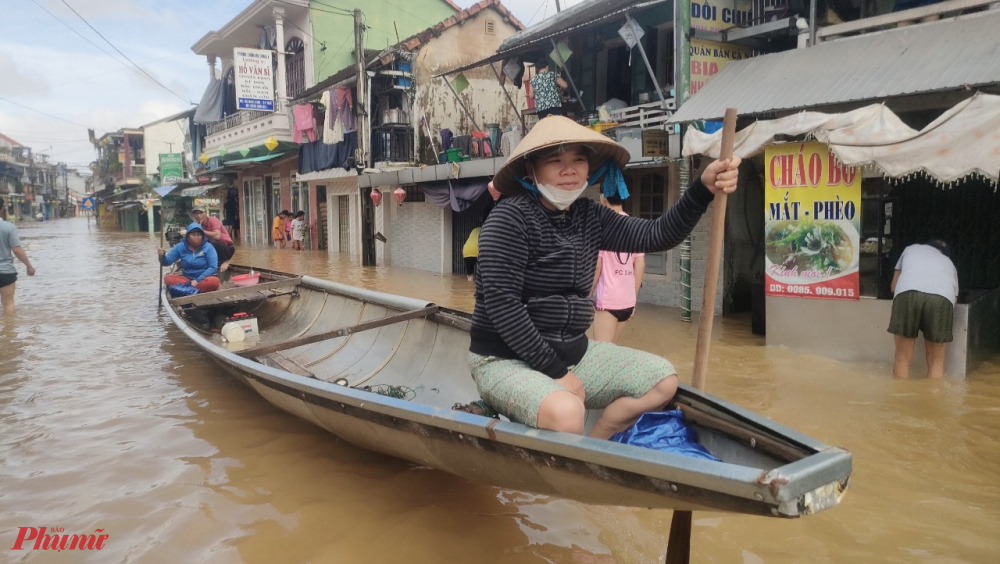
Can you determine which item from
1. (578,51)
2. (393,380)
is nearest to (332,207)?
(578,51)

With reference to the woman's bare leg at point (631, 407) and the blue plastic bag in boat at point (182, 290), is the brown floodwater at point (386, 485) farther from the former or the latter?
the blue plastic bag in boat at point (182, 290)

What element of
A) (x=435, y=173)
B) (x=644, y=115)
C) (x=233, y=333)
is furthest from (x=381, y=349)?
(x=435, y=173)

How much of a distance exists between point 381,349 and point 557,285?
3.20 meters

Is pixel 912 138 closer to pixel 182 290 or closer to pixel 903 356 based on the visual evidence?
pixel 903 356

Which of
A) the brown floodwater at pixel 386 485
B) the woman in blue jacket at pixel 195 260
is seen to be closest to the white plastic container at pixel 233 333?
the brown floodwater at pixel 386 485

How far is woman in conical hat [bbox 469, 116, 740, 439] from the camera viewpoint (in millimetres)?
2379

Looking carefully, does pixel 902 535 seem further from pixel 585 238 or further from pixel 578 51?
pixel 578 51

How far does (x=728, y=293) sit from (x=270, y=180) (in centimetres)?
2150

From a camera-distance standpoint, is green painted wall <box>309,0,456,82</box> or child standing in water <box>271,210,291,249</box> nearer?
green painted wall <box>309,0,456,82</box>

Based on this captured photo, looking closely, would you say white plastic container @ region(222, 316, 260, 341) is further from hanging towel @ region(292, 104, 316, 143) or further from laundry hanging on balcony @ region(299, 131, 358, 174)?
hanging towel @ region(292, 104, 316, 143)

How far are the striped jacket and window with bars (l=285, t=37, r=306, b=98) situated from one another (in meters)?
19.4

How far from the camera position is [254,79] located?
17.8 m

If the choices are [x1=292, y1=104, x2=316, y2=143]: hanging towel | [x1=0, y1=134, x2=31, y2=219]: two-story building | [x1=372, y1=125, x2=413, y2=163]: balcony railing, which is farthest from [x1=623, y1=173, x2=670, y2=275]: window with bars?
[x1=0, y1=134, x2=31, y2=219]: two-story building

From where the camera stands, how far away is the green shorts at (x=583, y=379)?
236 cm
